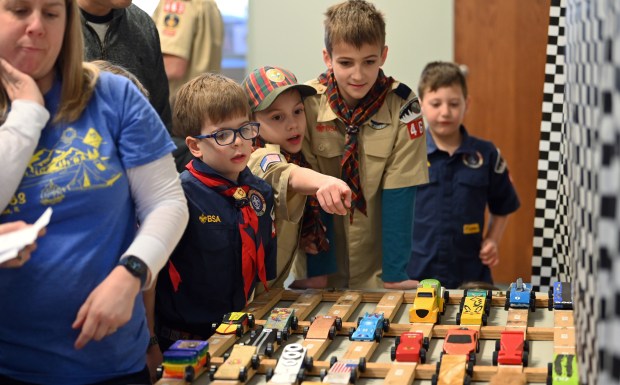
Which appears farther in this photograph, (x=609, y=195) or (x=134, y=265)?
(x=134, y=265)

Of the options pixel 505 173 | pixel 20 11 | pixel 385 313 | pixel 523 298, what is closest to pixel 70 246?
pixel 20 11

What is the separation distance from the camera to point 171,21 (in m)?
4.80

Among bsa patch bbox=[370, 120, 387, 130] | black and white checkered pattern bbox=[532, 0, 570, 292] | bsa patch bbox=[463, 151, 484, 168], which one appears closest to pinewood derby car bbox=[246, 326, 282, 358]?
bsa patch bbox=[370, 120, 387, 130]

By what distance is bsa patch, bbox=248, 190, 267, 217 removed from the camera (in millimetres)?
2761

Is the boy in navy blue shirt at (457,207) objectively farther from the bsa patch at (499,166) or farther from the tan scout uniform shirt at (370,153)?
the tan scout uniform shirt at (370,153)

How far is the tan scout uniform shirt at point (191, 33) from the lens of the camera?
4789mm

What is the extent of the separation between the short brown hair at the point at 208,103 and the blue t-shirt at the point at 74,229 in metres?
0.74

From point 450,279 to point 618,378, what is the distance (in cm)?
288

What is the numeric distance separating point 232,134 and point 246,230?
28cm

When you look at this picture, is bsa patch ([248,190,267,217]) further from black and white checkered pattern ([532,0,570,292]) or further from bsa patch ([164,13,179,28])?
bsa patch ([164,13,179,28])

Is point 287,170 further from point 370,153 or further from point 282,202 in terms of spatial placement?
point 370,153

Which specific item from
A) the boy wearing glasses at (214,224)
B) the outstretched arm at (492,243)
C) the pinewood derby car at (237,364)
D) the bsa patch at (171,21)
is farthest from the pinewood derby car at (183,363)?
the bsa patch at (171,21)

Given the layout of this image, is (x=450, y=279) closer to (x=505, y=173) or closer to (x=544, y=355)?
(x=505, y=173)

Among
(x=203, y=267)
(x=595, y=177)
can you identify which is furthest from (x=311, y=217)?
(x=595, y=177)
